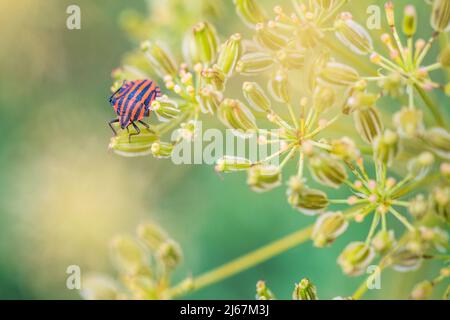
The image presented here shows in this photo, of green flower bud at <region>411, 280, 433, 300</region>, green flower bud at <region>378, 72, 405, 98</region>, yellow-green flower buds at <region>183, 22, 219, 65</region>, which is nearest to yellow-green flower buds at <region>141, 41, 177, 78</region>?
yellow-green flower buds at <region>183, 22, 219, 65</region>

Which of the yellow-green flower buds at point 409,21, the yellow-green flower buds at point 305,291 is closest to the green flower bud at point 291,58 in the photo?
the yellow-green flower buds at point 409,21

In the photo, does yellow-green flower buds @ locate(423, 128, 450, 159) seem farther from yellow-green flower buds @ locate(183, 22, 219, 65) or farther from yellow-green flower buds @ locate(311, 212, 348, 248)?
yellow-green flower buds @ locate(183, 22, 219, 65)

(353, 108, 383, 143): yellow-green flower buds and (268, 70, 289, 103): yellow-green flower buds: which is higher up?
(268, 70, 289, 103): yellow-green flower buds

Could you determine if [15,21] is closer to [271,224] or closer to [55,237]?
[55,237]

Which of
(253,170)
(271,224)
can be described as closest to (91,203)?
(271,224)

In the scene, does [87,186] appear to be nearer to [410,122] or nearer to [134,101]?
[134,101]

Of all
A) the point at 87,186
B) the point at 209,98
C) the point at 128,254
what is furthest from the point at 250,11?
the point at 87,186
